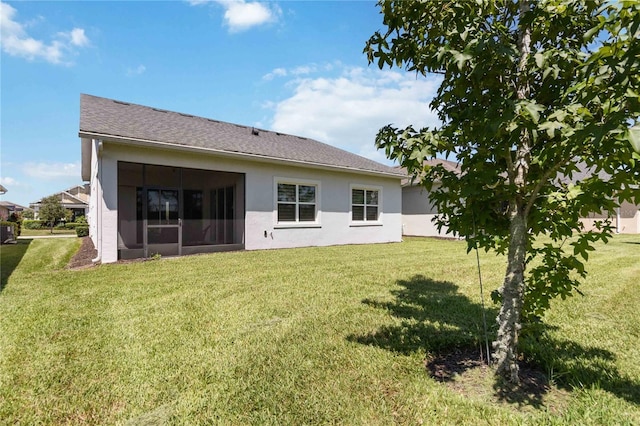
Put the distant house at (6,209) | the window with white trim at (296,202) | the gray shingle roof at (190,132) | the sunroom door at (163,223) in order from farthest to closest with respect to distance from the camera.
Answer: the distant house at (6,209) → the window with white trim at (296,202) → the sunroom door at (163,223) → the gray shingle roof at (190,132)

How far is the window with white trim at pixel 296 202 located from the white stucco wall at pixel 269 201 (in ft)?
0.90

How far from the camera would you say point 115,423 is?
2061 mm

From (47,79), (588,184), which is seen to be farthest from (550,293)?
(47,79)

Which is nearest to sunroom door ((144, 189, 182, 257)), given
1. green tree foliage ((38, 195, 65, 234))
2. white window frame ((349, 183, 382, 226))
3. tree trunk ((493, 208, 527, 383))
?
white window frame ((349, 183, 382, 226))

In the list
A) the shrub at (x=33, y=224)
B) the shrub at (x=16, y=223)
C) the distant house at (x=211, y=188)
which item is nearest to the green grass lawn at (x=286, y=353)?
the distant house at (x=211, y=188)

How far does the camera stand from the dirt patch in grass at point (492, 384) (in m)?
2.26

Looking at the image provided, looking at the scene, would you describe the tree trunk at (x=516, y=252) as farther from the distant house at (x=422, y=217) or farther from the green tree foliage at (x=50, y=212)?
the green tree foliage at (x=50, y=212)

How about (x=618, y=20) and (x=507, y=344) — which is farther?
(x=507, y=344)

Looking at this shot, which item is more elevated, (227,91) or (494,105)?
(227,91)

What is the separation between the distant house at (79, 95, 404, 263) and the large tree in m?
8.23

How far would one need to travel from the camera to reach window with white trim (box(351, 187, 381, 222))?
13734mm

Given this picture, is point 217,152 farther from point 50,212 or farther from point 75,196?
point 75,196

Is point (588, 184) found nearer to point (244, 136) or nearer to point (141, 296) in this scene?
point (141, 296)

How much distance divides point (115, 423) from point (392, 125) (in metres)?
2.89
